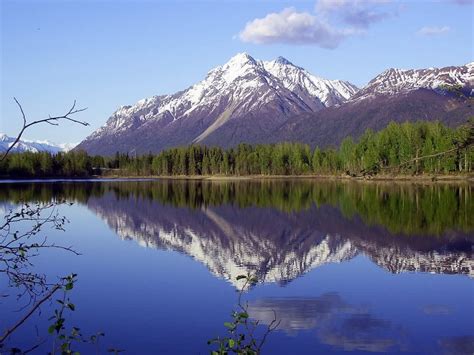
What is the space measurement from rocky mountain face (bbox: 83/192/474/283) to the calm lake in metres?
0.10

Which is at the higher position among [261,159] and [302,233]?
[261,159]

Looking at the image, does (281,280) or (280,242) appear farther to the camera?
(280,242)

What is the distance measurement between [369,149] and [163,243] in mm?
99883

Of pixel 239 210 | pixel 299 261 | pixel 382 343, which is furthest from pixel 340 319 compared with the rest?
pixel 239 210

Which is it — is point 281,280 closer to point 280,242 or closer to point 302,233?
point 280,242

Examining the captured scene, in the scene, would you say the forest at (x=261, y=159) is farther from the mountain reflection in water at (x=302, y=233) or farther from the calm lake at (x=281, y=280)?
the calm lake at (x=281, y=280)

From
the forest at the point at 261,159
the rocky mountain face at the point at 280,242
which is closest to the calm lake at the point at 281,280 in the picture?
the rocky mountain face at the point at 280,242

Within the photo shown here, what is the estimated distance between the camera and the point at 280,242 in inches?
1441

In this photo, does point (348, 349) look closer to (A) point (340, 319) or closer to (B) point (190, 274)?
(A) point (340, 319)

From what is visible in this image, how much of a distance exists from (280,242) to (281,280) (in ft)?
40.5

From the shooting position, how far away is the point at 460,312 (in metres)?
18.9

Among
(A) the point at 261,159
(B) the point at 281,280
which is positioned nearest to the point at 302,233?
(B) the point at 281,280

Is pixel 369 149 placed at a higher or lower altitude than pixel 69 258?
higher

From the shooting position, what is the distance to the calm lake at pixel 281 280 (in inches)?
639
